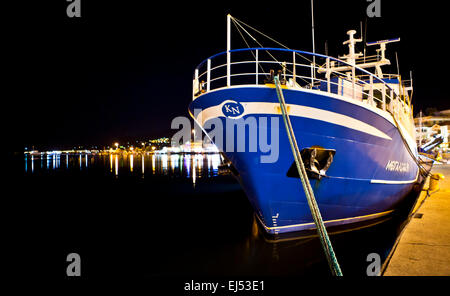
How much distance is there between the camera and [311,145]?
529 centimetres

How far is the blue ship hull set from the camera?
505 cm

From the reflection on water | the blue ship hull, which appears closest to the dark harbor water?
the blue ship hull

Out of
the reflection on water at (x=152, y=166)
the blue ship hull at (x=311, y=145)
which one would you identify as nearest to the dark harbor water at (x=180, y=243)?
the blue ship hull at (x=311, y=145)

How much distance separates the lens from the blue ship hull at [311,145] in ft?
16.6

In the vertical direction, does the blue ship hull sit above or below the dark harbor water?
above

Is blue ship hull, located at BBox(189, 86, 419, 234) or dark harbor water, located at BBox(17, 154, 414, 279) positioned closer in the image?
blue ship hull, located at BBox(189, 86, 419, 234)

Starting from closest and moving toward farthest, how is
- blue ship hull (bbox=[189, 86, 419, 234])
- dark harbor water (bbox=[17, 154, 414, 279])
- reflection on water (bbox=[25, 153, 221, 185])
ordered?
blue ship hull (bbox=[189, 86, 419, 234]) → dark harbor water (bbox=[17, 154, 414, 279]) → reflection on water (bbox=[25, 153, 221, 185])

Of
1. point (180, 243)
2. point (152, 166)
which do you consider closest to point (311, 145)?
point (180, 243)

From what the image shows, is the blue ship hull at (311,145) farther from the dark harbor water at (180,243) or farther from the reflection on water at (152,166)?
the reflection on water at (152,166)

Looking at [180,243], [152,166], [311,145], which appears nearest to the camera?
[311,145]

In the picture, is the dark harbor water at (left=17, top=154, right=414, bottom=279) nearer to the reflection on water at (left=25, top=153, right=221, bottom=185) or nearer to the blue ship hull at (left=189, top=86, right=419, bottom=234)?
the blue ship hull at (left=189, top=86, right=419, bottom=234)

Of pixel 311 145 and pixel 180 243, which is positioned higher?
pixel 311 145

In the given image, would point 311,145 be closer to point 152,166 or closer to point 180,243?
point 180,243
